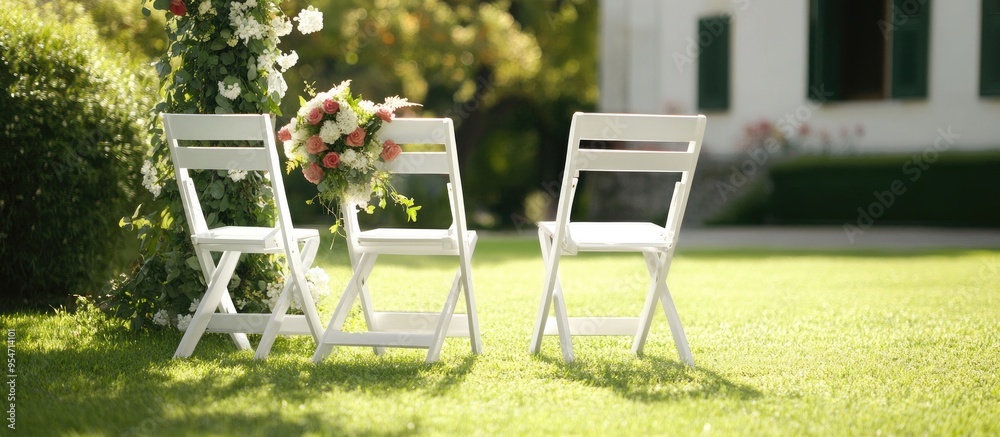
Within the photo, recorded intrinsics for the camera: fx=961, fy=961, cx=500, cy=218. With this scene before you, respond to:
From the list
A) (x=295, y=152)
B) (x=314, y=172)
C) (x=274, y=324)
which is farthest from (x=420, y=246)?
(x=274, y=324)

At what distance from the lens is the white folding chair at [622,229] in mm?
4234

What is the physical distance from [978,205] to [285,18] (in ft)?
31.8

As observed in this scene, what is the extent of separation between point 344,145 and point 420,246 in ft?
1.88

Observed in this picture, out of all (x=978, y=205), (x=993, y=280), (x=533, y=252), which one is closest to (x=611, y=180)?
(x=533, y=252)

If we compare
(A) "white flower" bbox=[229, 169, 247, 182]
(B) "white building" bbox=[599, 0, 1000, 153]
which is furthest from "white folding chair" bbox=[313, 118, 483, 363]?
(B) "white building" bbox=[599, 0, 1000, 153]

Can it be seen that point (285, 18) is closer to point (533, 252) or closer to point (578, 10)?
point (533, 252)

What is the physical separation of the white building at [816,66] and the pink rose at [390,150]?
9.84 metres

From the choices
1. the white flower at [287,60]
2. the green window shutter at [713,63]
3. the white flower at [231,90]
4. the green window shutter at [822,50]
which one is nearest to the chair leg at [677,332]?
the white flower at [287,60]

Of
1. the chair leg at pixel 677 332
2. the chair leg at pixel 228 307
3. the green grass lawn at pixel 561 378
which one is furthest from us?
the chair leg at pixel 228 307

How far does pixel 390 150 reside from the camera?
4273 mm

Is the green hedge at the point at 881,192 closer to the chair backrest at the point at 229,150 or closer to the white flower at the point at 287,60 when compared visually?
the white flower at the point at 287,60

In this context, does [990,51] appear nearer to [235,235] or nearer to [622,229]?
[622,229]

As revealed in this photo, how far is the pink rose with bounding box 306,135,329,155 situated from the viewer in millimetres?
4305

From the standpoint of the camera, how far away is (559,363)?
4.52 metres
